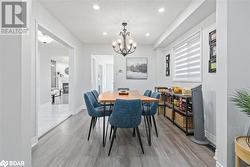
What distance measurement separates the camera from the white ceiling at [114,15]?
316 cm

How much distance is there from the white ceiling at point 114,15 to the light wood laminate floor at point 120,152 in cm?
264

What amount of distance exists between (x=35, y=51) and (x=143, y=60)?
14.6 ft

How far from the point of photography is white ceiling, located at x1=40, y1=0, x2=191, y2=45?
10.4ft

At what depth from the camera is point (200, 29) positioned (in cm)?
348

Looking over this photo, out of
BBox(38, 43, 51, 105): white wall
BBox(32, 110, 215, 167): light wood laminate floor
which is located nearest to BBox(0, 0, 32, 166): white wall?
BBox(32, 110, 215, 167): light wood laminate floor

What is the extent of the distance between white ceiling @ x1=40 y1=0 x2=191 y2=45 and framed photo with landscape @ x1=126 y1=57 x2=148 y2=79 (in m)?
1.54

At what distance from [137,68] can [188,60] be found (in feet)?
8.87

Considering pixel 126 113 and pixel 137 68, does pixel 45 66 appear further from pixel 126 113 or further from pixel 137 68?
pixel 126 113

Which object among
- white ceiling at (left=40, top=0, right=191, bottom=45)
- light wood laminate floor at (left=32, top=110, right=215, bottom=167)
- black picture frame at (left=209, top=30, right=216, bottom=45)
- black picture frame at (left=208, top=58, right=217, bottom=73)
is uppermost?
white ceiling at (left=40, top=0, right=191, bottom=45)

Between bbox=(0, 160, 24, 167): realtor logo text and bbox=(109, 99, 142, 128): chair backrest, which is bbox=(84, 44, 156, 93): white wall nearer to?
bbox=(109, 99, 142, 128): chair backrest

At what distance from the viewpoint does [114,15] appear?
3729 millimetres

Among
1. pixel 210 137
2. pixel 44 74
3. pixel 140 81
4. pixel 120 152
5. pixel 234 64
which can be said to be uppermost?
pixel 44 74

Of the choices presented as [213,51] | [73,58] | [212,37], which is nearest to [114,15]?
[212,37]

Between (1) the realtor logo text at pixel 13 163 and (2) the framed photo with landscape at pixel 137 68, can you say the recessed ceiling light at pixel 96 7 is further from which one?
(2) the framed photo with landscape at pixel 137 68
